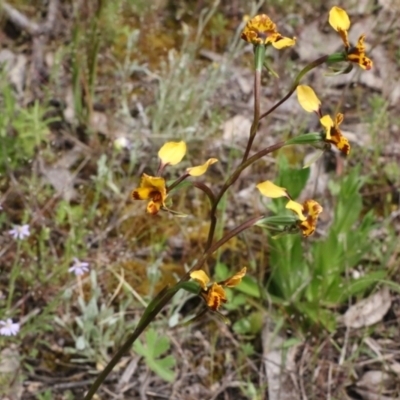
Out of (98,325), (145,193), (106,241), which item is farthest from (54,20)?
(145,193)

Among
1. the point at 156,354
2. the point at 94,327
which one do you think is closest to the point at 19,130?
the point at 94,327

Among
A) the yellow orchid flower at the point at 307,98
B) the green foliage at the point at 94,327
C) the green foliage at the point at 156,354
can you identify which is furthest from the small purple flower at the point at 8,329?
the yellow orchid flower at the point at 307,98

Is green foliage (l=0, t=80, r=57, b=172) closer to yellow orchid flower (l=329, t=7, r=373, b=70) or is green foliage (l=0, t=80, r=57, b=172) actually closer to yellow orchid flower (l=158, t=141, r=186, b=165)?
yellow orchid flower (l=158, t=141, r=186, b=165)

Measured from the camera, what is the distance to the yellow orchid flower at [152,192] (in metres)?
1.06

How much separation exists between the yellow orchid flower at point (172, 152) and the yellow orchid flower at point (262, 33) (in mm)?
233

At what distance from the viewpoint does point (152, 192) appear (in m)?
1.09

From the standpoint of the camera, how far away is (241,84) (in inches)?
115

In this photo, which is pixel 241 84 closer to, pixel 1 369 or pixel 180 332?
pixel 180 332

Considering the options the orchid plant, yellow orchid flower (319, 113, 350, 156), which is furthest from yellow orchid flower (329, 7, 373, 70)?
yellow orchid flower (319, 113, 350, 156)

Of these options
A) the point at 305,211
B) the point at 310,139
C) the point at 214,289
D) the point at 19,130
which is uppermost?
the point at 310,139

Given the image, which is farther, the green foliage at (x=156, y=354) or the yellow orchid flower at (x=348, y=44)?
the green foliage at (x=156, y=354)

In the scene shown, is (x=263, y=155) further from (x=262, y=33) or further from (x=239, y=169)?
(x=262, y=33)

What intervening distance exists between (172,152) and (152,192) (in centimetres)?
12

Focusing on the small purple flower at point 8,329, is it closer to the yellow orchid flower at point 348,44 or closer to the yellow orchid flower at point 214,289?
the yellow orchid flower at point 214,289
